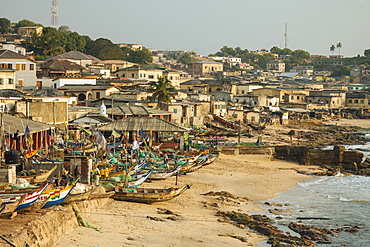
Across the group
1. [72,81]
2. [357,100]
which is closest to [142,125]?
[72,81]

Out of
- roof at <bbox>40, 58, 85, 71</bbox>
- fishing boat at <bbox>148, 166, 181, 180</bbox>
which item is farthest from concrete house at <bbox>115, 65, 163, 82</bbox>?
fishing boat at <bbox>148, 166, 181, 180</bbox>

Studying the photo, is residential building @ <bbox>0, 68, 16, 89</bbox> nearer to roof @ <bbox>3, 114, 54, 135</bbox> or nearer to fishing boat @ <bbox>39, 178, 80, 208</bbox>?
roof @ <bbox>3, 114, 54, 135</bbox>

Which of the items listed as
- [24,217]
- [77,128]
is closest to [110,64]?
[77,128]

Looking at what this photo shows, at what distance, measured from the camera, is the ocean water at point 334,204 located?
2806cm

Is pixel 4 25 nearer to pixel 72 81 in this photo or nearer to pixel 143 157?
pixel 72 81

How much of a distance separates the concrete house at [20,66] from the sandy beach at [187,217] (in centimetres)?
→ 3245

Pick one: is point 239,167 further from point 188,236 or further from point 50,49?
point 50,49

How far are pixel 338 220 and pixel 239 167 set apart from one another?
16160 millimetres

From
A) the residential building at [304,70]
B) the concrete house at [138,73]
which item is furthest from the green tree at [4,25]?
the residential building at [304,70]

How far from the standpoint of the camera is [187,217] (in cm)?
2717

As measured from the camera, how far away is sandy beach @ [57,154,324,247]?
22.1 meters

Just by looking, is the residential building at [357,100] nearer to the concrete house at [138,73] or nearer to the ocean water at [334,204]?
the concrete house at [138,73]

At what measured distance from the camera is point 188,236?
944 inches

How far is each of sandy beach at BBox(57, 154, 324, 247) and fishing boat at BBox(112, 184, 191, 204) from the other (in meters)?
0.34
